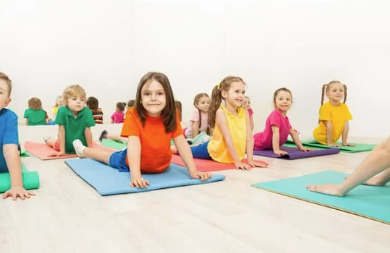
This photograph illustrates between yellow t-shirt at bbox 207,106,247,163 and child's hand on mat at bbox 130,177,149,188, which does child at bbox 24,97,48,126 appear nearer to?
yellow t-shirt at bbox 207,106,247,163

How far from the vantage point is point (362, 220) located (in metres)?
1.61

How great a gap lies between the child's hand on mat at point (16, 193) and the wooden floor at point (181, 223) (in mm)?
53

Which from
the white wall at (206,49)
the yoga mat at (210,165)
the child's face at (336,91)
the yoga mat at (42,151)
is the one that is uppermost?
the white wall at (206,49)

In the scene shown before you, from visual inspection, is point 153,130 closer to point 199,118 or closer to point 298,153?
point 298,153

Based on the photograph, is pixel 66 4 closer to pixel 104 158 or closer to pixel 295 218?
pixel 104 158

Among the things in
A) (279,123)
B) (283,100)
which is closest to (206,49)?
(283,100)

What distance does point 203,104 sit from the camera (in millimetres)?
4621

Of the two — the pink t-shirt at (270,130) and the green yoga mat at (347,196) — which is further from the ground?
the pink t-shirt at (270,130)

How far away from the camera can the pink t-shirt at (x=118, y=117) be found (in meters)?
7.47

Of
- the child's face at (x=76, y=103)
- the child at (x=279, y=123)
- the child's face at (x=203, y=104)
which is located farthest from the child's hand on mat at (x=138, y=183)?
the child's face at (x=203, y=104)

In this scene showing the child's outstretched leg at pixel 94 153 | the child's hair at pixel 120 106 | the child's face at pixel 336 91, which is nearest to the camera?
the child's outstretched leg at pixel 94 153

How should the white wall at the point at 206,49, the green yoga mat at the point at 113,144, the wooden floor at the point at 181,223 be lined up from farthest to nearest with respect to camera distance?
the white wall at the point at 206,49, the green yoga mat at the point at 113,144, the wooden floor at the point at 181,223

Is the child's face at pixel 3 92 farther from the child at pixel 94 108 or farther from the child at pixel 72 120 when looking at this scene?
the child at pixel 94 108

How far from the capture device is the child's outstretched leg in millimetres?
2873
